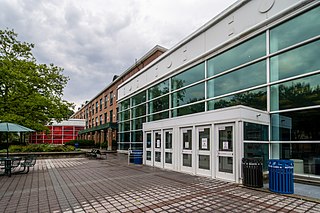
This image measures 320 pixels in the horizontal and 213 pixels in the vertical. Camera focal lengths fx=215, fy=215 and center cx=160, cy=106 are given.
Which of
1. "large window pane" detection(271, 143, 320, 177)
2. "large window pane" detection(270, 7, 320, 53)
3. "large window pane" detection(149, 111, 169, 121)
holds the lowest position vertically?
"large window pane" detection(271, 143, 320, 177)

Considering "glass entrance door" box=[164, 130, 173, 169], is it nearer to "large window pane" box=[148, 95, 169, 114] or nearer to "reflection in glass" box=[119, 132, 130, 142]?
"large window pane" box=[148, 95, 169, 114]

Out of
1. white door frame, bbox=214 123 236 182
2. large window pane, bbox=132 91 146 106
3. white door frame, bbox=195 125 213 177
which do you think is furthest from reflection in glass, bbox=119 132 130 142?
white door frame, bbox=214 123 236 182

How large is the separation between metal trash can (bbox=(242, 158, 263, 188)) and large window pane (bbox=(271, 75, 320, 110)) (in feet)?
8.97

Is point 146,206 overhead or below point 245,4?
below

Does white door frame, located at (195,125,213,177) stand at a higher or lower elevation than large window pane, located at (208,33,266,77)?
lower

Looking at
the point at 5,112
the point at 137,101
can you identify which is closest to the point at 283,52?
the point at 137,101

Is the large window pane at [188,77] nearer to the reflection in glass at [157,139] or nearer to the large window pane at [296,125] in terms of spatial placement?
the reflection in glass at [157,139]

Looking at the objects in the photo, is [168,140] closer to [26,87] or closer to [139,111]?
[139,111]

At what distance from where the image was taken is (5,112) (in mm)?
18297

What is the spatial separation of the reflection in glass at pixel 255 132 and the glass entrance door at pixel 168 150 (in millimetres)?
4451

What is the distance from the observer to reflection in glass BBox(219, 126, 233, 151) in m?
8.05

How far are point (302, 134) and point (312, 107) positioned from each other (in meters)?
1.00

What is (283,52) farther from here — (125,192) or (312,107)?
(125,192)

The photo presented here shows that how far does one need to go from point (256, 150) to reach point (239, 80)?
3.57 meters
